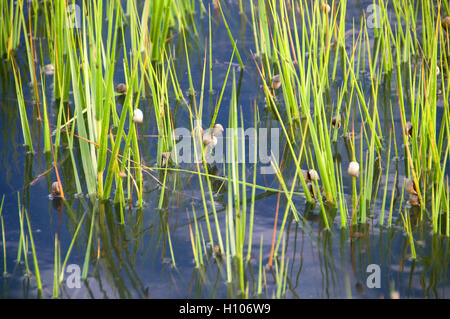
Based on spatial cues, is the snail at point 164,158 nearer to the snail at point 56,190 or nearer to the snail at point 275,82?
the snail at point 56,190

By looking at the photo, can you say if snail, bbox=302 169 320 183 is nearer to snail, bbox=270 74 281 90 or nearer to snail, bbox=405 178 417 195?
snail, bbox=405 178 417 195

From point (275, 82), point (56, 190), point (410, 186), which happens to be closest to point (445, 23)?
point (275, 82)

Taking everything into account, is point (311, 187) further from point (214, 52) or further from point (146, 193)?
point (214, 52)

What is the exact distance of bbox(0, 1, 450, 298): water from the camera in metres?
1.22

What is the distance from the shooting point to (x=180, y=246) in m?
1.36

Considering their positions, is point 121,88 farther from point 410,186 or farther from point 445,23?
point 445,23

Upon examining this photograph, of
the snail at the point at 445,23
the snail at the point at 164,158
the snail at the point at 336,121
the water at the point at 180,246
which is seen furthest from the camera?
→ the snail at the point at 445,23

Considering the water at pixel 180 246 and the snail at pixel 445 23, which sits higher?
the snail at pixel 445 23

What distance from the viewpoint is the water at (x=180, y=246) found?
48.0 inches

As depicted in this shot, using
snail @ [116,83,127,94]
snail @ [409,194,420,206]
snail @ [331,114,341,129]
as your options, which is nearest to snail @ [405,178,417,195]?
snail @ [409,194,420,206]

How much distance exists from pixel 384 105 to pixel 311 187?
732 mm

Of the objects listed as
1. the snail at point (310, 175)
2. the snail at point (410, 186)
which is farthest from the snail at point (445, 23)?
the snail at point (310, 175)

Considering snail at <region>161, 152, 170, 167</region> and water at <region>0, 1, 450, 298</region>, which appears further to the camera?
snail at <region>161, 152, 170, 167</region>

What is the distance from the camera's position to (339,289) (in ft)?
3.97
